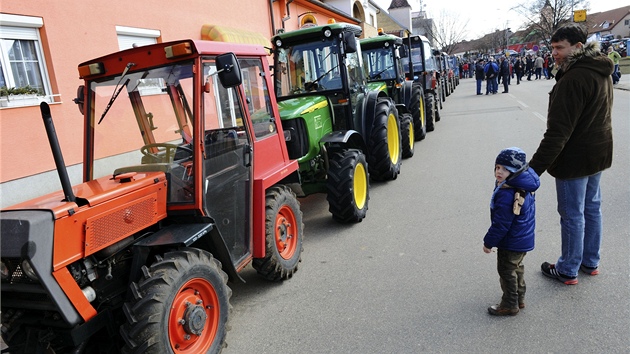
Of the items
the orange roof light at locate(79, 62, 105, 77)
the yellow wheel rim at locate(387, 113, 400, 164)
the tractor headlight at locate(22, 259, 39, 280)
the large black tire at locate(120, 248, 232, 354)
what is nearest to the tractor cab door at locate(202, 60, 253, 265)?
the large black tire at locate(120, 248, 232, 354)

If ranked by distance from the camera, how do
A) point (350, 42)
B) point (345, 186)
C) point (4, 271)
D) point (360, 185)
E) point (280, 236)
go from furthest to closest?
point (350, 42) → point (360, 185) → point (345, 186) → point (280, 236) → point (4, 271)

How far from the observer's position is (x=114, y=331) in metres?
2.59

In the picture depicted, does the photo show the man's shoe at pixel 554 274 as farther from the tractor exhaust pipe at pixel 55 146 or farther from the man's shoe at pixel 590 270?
the tractor exhaust pipe at pixel 55 146

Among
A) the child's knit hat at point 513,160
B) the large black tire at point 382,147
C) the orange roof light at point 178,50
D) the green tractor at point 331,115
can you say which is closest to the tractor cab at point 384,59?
the large black tire at point 382,147

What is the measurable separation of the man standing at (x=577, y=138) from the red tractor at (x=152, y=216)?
7.59 ft

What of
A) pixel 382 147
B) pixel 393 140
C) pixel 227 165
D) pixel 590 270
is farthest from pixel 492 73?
pixel 227 165

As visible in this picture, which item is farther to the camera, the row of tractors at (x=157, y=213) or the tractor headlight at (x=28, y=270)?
the row of tractors at (x=157, y=213)

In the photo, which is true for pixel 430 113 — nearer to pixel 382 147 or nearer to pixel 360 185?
pixel 382 147

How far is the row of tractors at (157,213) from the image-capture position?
7.63ft

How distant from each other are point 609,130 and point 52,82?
768 cm

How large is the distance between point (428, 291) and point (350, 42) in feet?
11.6

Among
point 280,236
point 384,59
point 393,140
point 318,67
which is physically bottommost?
point 280,236

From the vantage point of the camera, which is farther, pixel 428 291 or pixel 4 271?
pixel 428 291

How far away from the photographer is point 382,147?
653cm
